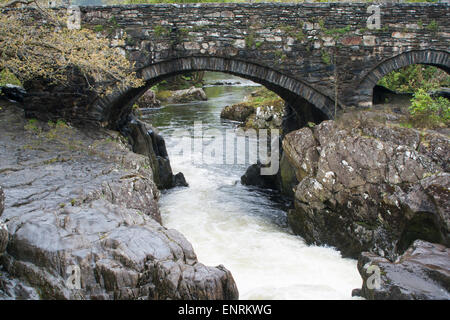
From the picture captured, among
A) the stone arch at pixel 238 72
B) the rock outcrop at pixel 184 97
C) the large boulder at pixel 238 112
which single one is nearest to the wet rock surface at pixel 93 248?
the stone arch at pixel 238 72

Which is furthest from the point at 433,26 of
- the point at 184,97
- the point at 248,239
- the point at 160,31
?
the point at 184,97

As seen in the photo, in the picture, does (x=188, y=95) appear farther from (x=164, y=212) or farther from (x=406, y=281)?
(x=406, y=281)

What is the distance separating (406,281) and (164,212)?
22.8ft

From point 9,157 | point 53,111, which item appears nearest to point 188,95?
point 53,111

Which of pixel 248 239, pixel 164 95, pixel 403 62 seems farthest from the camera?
pixel 164 95

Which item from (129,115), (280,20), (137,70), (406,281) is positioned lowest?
(406,281)

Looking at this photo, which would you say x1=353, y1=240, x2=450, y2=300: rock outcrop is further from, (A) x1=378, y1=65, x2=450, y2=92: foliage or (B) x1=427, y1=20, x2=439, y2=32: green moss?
(A) x1=378, y1=65, x2=450, y2=92: foliage

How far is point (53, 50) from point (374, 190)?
817cm

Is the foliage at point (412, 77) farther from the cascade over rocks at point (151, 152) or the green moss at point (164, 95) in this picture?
the green moss at point (164, 95)

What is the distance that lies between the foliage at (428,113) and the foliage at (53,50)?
6.96 m

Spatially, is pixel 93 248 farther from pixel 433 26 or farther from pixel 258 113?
pixel 258 113

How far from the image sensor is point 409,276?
6.09m

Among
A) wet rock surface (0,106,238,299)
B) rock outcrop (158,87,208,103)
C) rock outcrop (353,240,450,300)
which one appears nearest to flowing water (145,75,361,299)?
rock outcrop (353,240,450,300)

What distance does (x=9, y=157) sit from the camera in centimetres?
949
